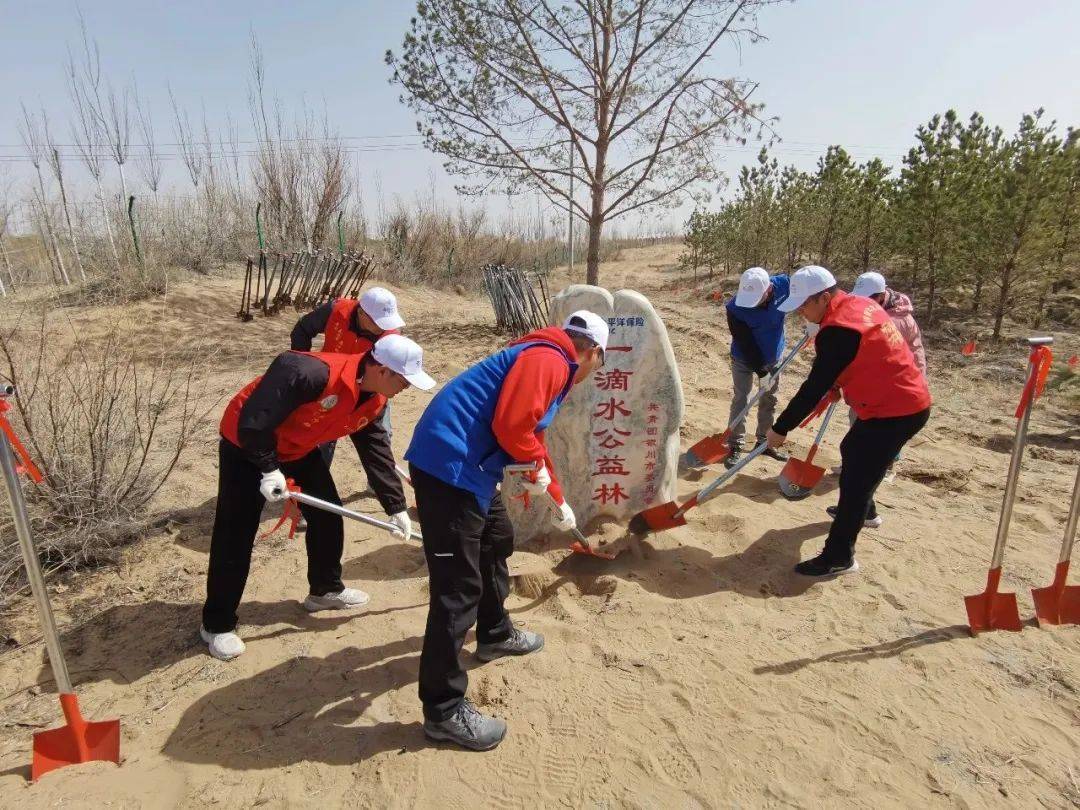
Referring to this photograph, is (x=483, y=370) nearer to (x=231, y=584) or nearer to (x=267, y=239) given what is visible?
(x=231, y=584)

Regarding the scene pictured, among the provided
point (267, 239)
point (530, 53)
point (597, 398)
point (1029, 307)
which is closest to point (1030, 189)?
point (1029, 307)

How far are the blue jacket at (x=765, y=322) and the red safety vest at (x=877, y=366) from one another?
153 cm

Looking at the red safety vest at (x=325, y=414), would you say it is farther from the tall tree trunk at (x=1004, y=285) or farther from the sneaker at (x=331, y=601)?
the tall tree trunk at (x=1004, y=285)

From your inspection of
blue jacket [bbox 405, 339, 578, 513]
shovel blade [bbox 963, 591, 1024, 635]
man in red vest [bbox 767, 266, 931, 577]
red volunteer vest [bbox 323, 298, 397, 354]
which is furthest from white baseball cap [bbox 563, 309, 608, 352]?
shovel blade [bbox 963, 591, 1024, 635]

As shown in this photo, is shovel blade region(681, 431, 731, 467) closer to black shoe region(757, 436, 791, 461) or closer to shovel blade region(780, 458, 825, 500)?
black shoe region(757, 436, 791, 461)

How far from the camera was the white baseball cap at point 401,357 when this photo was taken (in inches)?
98.0

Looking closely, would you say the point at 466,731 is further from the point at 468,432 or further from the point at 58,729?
the point at 58,729

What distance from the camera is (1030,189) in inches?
355

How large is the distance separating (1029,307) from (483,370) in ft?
40.2

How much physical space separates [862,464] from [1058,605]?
3.68ft

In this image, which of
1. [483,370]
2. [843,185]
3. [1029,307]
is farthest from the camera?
[843,185]

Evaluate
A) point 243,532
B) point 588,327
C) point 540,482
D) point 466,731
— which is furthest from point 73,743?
point 588,327

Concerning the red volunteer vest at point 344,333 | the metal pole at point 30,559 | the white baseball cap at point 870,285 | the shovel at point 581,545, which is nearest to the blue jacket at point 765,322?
the white baseball cap at point 870,285

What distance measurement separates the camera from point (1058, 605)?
3104 mm
